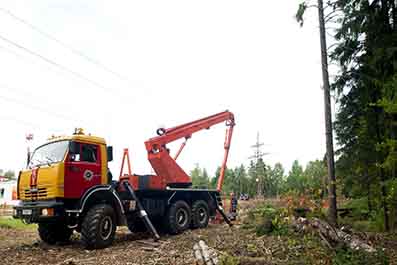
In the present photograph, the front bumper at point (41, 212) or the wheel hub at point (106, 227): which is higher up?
the front bumper at point (41, 212)

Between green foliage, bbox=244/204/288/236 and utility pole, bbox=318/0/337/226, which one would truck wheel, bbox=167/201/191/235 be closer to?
green foliage, bbox=244/204/288/236

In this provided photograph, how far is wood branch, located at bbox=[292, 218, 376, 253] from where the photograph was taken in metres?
7.19

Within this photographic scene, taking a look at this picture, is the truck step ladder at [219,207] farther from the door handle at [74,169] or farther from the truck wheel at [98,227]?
the door handle at [74,169]

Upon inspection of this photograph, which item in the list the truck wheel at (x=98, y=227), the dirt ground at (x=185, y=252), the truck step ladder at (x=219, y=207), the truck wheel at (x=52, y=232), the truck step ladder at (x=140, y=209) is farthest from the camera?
the truck step ladder at (x=219, y=207)

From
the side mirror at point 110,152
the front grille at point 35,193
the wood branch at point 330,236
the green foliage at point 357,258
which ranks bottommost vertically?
the green foliage at point 357,258

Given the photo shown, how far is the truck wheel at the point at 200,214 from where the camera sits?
12297 millimetres

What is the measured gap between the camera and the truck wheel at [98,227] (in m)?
8.62

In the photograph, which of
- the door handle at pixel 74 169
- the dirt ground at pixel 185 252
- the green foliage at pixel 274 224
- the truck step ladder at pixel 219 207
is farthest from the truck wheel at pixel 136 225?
the green foliage at pixel 274 224

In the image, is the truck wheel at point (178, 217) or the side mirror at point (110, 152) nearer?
the side mirror at point (110, 152)

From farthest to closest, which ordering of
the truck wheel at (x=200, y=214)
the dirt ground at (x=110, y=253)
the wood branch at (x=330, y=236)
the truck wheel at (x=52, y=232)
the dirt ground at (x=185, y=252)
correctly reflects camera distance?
the truck wheel at (x=200, y=214)
the truck wheel at (x=52, y=232)
the wood branch at (x=330, y=236)
the dirt ground at (x=110, y=253)
the dirt ground at (x=185, y=252)

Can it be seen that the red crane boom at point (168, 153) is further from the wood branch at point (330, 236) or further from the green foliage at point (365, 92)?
the green foliage at point (365, 92)

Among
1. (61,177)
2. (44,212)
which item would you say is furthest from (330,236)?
(44,212)

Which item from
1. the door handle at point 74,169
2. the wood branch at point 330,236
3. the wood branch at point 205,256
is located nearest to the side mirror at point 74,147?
the door handle at point 74,169

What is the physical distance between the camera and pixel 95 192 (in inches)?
365
